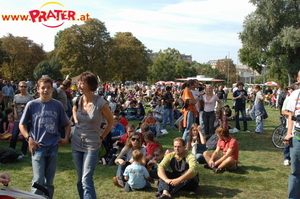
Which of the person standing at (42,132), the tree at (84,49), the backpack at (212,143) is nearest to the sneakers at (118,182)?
the person standing at (42,132)

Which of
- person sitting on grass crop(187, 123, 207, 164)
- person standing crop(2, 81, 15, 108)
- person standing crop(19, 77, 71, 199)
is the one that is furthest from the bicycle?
person standing crop(2, 81, 15, 108)

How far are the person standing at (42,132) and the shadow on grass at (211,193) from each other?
7.52 feet

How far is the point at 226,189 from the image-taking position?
17.8 feet

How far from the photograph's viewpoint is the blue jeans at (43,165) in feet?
12.0

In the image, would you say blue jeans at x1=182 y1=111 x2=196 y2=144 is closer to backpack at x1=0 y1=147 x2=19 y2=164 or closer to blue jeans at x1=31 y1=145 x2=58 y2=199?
backpack at x1=0 y1=147 x2=19 y2=164

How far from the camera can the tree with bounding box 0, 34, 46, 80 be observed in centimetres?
5634

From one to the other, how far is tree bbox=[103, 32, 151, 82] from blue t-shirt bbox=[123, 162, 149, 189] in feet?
150

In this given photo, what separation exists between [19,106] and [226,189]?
4682 mm

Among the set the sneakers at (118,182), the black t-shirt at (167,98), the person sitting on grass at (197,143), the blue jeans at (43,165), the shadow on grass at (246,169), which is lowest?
the shadow on grass at (246,169)

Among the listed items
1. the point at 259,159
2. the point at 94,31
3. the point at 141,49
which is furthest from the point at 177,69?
the point at 259,159

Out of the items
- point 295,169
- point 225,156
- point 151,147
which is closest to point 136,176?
point 151,147

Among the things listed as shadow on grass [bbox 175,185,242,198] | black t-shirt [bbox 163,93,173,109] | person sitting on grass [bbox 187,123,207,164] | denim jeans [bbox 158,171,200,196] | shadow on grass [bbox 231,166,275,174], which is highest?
black t-shirt [bbox 163,93,173,109]

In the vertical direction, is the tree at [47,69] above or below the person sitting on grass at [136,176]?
above

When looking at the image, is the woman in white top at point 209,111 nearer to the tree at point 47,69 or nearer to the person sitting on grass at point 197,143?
the person sitting on grass at point 197,143
